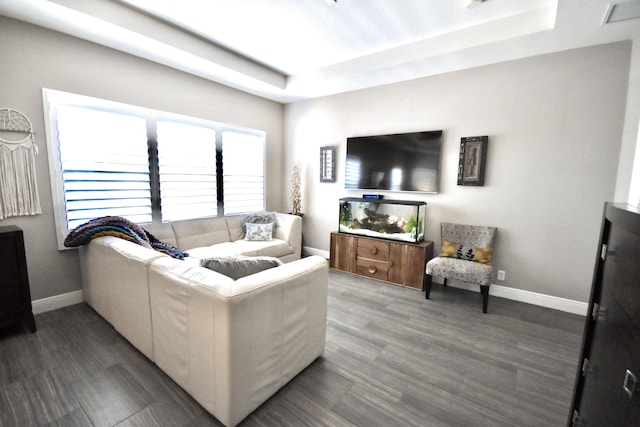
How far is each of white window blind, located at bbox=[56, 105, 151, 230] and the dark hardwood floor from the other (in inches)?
43.3

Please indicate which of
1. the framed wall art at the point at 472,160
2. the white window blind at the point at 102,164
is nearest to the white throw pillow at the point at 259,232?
the white window blind at the point at 102,164

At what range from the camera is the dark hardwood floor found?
5.04 feet

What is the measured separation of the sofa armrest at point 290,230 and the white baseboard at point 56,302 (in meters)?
2.40

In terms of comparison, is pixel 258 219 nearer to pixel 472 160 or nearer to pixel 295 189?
pixel 295 189

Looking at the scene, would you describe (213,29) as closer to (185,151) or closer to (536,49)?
(185,151)

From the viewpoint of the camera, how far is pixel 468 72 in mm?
3225

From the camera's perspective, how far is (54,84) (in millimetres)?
2586

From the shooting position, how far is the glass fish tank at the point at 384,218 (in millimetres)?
3525

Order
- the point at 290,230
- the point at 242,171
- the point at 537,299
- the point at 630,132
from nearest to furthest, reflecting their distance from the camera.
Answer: the point at 630,132, the point at 537,299, the point at 290,230, the point at 242,171

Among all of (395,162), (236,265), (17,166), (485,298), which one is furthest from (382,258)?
(17,166)

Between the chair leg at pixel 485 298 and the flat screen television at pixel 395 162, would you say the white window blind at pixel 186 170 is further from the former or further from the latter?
the chair leg at pixel 485 298

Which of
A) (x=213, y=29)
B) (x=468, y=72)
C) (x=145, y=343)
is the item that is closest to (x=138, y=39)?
(x=213, y=29)

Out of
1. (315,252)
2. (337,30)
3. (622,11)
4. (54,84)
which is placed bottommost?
(315,252)

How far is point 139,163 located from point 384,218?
10.7ft
